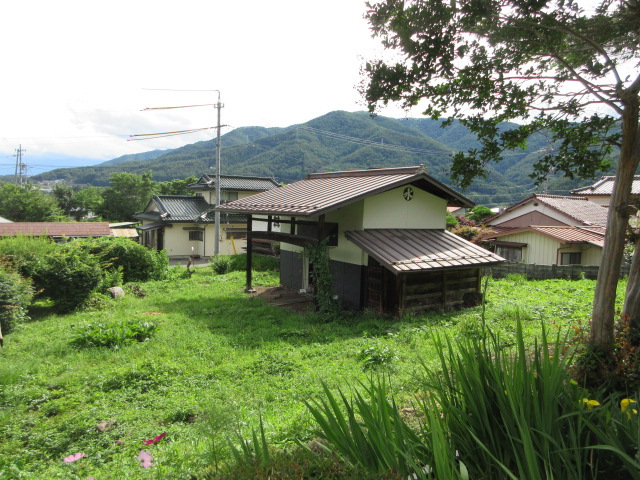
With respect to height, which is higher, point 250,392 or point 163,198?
point 163,198

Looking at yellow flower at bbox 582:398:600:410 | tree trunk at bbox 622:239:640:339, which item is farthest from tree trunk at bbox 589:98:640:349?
yellow flower at bbox 582:398:600:410

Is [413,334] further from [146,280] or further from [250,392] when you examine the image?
[146,280]

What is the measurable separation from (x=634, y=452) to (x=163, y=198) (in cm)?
2863

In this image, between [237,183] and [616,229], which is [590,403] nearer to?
[616,229]

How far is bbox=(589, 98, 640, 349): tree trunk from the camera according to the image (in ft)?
15.2

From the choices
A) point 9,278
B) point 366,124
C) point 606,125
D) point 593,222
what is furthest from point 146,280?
point 366,124

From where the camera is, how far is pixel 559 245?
1877 centimetres

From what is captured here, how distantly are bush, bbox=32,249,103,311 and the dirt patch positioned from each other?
499cm

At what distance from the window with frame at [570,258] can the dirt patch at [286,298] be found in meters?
13.4

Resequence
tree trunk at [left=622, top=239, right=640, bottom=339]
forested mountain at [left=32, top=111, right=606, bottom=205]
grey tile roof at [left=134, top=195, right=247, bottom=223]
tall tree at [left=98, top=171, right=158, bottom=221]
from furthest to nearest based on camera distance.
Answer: forested mountain at [left=32, top=111, right=606, bottom=205]
tall tree at [left=98, top=171, right=158, bottom=221]
grey tile roof at [left=134, top=195, right=247, bottom=223]
tree trunk at [left=622, top=239, right=640, bottom=339]

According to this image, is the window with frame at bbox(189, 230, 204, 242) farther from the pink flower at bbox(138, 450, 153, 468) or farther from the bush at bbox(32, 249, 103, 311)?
the pink flower at bbox(138, 450, 153, 468)

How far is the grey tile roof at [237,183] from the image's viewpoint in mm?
27641

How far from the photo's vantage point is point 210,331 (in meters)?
8.75

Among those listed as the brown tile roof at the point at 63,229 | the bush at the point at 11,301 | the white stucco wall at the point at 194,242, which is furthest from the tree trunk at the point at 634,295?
the brown tile roof at the point at 63,229
